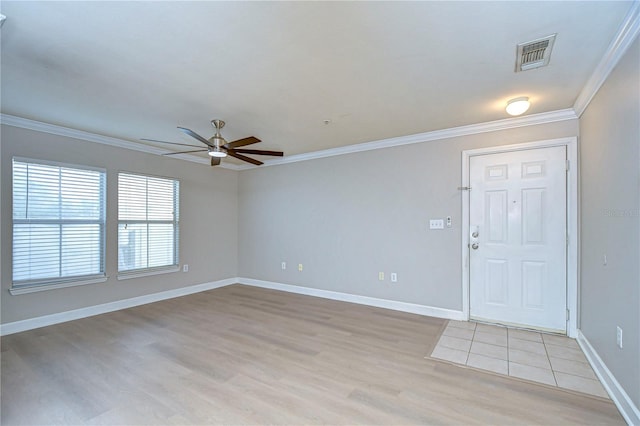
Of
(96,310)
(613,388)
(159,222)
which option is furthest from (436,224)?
(96,310)

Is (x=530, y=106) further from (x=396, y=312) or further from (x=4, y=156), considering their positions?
(x=4, y=156)

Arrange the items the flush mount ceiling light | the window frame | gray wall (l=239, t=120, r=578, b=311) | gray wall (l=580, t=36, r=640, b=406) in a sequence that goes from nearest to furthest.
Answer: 1. gray wall (l=580, t=36, r=640, b=406)
2. the flush mount ceiling light
3. gray wall (l=239, t=120, r=578, b=311)
4. the window frame

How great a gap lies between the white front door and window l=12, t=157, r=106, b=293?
514 centimetres

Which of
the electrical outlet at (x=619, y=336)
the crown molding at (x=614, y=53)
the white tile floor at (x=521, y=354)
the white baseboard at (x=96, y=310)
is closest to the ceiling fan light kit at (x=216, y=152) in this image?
the white baseboard at (x=96, y=310)

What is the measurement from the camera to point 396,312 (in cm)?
416

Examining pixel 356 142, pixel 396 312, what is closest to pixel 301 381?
pixel 396 312

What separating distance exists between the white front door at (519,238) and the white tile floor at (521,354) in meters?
0.26

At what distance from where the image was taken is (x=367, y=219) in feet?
15.1

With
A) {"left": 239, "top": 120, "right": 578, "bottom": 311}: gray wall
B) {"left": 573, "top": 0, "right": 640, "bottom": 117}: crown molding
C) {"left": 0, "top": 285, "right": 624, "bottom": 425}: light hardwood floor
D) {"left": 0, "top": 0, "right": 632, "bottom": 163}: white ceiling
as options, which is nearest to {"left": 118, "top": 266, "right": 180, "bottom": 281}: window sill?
{"left": 0, "top": 285, "right": 624, "bottom": 425}: light hardwood floor

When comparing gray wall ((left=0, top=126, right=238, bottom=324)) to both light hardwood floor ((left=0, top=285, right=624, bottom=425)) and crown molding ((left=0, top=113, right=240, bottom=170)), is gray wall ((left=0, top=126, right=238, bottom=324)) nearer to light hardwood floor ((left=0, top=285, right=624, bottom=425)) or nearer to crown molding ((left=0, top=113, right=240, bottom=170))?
crown molding ((left=0, top=113, right=240, bottom=170))

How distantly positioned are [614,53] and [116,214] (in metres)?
5.67

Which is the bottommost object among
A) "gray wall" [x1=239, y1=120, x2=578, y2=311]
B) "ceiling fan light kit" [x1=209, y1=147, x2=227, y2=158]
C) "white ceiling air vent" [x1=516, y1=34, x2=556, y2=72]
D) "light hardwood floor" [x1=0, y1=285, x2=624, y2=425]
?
"light hardwood floor" [x1=0, y1=285, x2=624, y2=425]

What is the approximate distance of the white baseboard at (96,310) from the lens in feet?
11.4

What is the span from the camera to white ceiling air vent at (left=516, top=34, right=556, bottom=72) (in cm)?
202
